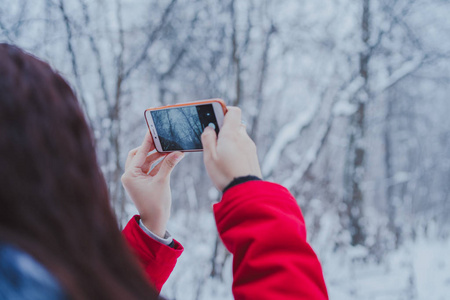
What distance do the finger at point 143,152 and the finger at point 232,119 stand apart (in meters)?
0.36

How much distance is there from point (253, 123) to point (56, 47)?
2.14 m

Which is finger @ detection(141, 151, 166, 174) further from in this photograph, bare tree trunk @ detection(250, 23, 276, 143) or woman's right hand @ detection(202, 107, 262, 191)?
bare tree trunk @ detection(250, 23, 276, 143)

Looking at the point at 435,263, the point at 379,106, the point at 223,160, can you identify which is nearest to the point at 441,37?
the point at 379,106

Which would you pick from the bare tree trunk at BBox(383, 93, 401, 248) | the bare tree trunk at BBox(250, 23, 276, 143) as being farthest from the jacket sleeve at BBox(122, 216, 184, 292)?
the bare tree trunk at BBox(383, 93, 401, 248)

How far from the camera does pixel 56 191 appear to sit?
43 centimetres

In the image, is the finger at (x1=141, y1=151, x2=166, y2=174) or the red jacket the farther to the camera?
the finger at (x1=141, y1=151, x2=166, y2=174)

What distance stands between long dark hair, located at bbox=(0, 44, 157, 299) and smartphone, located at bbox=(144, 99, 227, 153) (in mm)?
426

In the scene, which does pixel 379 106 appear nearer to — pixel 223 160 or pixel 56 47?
pixel 56 47

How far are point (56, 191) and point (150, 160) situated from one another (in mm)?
588

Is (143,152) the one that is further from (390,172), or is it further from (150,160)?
(390,172)

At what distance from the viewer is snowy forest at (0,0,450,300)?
2646mm

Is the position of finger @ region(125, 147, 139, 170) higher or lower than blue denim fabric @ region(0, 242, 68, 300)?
lower

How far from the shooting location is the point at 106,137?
2723mm

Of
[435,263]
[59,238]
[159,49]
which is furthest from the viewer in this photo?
[435,263]
